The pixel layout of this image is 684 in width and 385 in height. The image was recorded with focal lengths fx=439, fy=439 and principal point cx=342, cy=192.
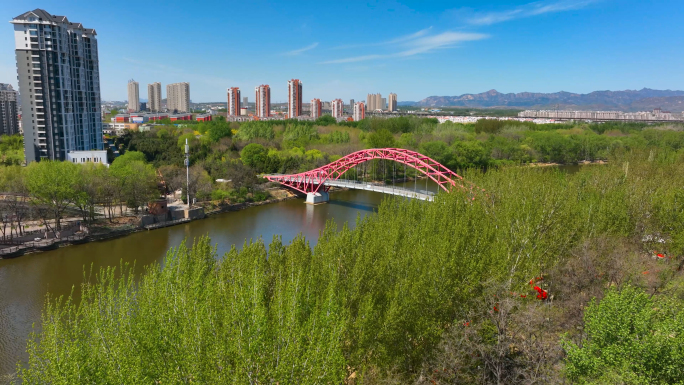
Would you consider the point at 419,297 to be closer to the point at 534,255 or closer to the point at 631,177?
the point at 534,255

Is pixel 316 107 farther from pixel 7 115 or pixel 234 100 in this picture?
pixel 7 115

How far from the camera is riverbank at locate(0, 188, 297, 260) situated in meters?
15.3

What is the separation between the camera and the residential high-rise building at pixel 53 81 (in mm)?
24719

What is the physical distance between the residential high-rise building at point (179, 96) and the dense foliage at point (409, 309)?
115776mm

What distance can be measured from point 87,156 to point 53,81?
464cm

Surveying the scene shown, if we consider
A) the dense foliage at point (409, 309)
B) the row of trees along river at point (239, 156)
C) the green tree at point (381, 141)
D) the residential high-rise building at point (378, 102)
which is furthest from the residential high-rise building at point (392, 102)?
the dense foliage at point (409, 309)

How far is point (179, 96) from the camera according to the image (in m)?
118

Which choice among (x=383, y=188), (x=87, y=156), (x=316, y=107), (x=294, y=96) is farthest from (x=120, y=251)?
(x=316, y=107)

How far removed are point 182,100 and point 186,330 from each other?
122259 mm

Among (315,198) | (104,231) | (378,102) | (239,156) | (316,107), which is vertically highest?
(378,102)

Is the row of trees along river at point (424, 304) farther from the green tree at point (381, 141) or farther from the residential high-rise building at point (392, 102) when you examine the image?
the residential high-rise building at point (392, 102)

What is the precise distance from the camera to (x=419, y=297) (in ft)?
24.2

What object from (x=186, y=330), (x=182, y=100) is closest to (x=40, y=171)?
(x=186, y=330)

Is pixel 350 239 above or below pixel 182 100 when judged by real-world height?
below
